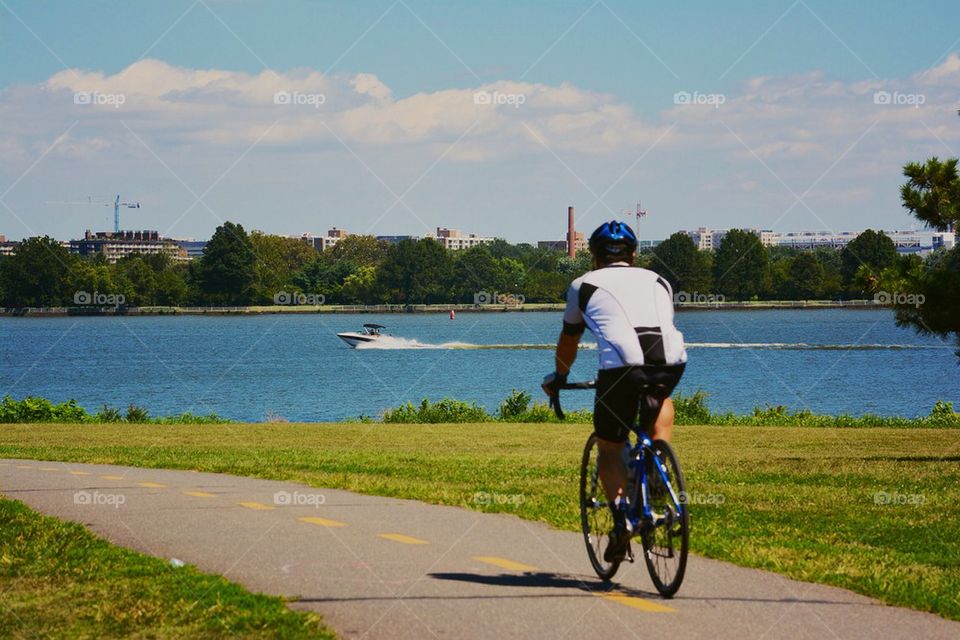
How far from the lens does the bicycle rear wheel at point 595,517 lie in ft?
26.7

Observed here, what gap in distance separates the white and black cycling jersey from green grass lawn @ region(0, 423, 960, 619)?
2052 mm

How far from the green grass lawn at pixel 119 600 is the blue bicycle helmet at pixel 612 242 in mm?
2765

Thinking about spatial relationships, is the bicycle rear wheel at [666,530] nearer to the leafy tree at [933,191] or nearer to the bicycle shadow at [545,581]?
the bicycle shadow at [545,581]

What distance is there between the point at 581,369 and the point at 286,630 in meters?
88.2

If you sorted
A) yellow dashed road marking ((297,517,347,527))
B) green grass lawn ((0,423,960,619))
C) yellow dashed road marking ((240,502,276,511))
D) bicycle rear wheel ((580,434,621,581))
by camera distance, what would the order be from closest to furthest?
bicycle rear wheel ((580,434,621,581)) < green grass lawn ((0,423,960,619)) < yellow dashed road marking ((297,517,347,527)) < yellow dashed road marking ((240,502,276,511))

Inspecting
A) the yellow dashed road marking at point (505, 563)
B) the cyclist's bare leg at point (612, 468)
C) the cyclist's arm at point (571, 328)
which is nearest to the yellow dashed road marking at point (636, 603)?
the cyclist's bare leg at point (612, 468)

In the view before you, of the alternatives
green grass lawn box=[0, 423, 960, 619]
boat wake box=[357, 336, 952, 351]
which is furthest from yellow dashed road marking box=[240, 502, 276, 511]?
boat wake box=[357, 336, 952, 351]

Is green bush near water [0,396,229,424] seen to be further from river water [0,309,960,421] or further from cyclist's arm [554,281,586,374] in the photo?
cyclist's arm [554,281,586,374]

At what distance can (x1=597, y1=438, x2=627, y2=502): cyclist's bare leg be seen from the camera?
7719 mm

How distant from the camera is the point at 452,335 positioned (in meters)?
162

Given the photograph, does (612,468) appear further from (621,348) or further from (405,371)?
(405,371)

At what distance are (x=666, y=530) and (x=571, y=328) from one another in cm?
130

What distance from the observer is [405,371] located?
306 ft

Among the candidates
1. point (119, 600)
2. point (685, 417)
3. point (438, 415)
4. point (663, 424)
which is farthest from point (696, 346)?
point (119, 600)
